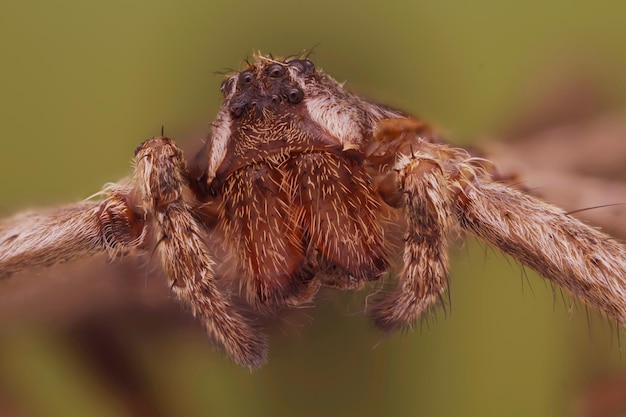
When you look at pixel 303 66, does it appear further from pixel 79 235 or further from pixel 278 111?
pixel 79 235

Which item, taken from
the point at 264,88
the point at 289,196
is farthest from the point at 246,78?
the point at 289,196

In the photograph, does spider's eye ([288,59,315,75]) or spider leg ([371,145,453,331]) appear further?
spider's eye ([288,59,315,75])

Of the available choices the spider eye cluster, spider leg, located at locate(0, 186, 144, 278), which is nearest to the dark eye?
the spider eye cluster

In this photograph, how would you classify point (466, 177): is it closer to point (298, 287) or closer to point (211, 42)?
point (298, 287)

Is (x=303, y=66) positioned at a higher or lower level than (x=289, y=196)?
higher

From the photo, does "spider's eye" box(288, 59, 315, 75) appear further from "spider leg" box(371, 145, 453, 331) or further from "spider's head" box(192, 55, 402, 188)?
"spider leg" box(371, 145, 453, 331)

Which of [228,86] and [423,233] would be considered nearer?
[423,233]

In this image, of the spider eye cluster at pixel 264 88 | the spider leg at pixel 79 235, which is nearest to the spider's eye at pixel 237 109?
the spider eye cluster at pixel 264 88
